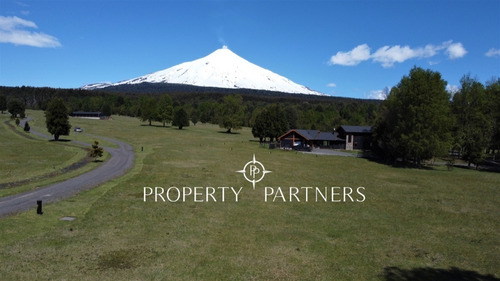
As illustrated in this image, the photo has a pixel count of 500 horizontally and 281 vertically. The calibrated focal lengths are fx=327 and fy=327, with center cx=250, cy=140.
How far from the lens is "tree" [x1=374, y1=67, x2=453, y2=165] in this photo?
56656 millimetres

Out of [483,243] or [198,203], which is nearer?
[483,243]

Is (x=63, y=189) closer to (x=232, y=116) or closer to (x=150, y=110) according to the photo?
(x=232, y=116)

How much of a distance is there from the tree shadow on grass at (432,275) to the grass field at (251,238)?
6cm

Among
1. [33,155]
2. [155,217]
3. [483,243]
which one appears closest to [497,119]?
[483,243]

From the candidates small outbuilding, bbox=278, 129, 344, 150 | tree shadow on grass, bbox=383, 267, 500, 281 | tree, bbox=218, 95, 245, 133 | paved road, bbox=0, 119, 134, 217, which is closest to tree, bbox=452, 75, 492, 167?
small outbuilding, bbox=278, 129, 344, 150

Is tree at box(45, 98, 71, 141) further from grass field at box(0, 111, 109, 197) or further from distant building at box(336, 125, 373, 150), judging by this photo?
distant building at box(336, 125, 373, 150)

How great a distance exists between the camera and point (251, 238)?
19000 mm

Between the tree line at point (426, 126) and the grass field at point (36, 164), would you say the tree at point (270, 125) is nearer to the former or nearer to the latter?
the tree line at point (426, 126)

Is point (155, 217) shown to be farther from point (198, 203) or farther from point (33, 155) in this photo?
point (33, 155)

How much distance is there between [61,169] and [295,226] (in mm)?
30983

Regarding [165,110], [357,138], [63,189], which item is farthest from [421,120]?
[165,110]

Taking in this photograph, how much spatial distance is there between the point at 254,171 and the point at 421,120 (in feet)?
110

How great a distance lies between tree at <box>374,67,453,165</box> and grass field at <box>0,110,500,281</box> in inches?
988

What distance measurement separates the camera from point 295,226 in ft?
70.5
